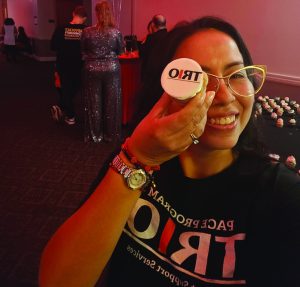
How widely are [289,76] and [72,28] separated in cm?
291

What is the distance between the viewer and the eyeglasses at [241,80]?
0.90m

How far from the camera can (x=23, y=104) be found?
6566 millimetres

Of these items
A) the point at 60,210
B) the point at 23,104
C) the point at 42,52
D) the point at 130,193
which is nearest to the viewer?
the point at 130,193

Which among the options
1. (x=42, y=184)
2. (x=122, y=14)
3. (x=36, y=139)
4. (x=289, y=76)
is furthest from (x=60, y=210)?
(x=122, y=14)

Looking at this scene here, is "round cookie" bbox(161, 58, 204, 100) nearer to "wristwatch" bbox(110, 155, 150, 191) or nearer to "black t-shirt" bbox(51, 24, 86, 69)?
"wristwatch" bbox(110, 155, 150, 191)

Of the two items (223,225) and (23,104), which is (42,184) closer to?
(223,225)

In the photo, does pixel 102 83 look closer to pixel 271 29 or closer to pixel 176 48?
pixel 271 29

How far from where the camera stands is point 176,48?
100cm

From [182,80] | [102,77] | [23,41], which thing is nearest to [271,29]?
[102,77]

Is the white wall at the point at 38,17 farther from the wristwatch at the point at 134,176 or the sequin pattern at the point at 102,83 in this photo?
the wristwatch at the point at 134,176

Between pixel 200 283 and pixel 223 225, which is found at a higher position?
pixel 223 225

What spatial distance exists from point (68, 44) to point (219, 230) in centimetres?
421

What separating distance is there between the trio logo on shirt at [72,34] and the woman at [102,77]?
48cm

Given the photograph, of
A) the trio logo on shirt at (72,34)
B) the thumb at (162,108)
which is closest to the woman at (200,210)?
the thumb at (162,108)
